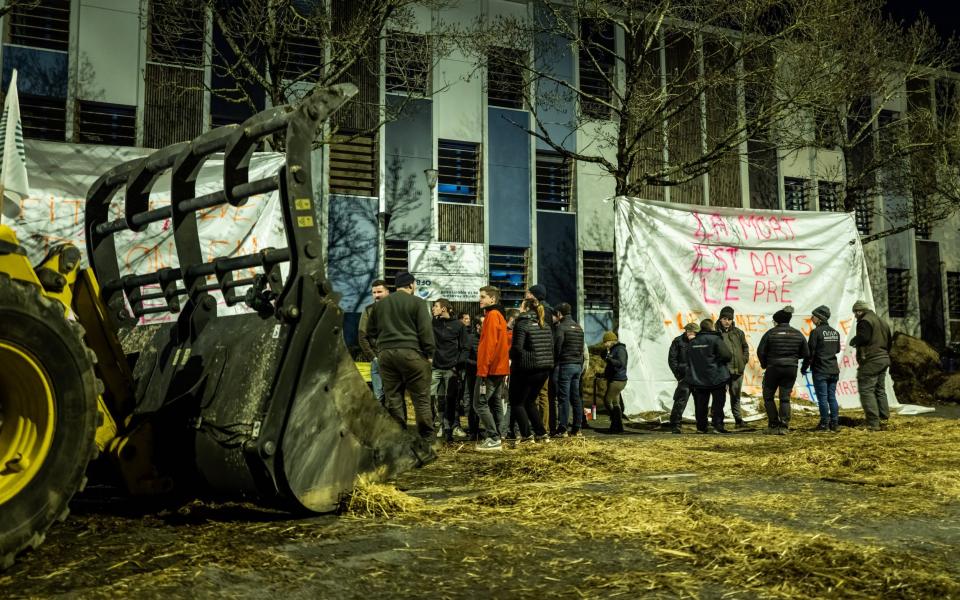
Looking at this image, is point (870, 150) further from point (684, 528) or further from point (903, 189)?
point (684, 528)

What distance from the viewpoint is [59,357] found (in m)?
4.44

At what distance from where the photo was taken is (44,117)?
21.5 metres

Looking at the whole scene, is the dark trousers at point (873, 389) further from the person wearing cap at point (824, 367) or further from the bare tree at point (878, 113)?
the bare tree at point (878, 113)

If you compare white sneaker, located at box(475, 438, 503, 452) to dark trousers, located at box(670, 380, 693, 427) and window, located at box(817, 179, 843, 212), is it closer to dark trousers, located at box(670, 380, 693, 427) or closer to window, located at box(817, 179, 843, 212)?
dark trousers, located at box(670, 380, 693, 427)

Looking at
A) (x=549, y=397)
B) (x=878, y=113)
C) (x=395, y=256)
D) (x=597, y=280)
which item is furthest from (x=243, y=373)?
(x=878, y=113)

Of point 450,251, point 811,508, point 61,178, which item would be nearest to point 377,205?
point 450,251

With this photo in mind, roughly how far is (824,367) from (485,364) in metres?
6.12

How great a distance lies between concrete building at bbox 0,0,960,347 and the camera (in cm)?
2183

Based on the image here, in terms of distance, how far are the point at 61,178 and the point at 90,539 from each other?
7.54 metres

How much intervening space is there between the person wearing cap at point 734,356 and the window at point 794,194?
54.5 ft

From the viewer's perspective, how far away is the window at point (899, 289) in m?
33.3

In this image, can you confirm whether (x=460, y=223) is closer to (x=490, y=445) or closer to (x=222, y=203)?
(x=490, y=445)

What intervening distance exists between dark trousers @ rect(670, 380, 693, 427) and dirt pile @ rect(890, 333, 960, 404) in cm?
929

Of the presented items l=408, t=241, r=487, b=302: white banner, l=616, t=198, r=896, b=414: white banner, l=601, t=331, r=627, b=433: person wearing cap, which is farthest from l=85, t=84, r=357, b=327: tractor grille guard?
l=408, t=241, r=487, b=302: white banner
